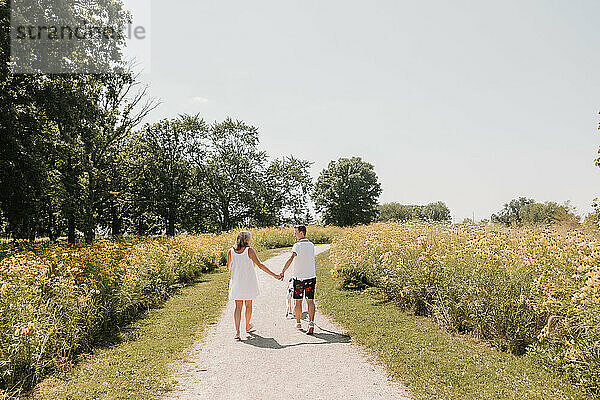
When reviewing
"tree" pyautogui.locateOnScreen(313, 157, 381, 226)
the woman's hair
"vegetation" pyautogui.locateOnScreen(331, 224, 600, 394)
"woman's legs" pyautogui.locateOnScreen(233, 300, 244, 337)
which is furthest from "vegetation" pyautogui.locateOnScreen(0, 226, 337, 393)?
"tree" pyautogui.locateOnScreen(313, 157, 381, 226)

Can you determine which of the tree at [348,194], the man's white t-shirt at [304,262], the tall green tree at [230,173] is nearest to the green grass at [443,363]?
the man's white t-shirt at [304,262]

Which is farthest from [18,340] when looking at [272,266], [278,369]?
[272,266]

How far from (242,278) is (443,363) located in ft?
12.0

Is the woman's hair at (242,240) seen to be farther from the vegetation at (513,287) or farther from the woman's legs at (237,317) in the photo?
the vegetation at (513,287)

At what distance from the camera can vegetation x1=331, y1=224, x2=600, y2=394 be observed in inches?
206

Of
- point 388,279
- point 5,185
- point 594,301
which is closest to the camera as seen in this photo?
point 594,301

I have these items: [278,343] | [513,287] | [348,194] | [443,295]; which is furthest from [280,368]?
[348,194]

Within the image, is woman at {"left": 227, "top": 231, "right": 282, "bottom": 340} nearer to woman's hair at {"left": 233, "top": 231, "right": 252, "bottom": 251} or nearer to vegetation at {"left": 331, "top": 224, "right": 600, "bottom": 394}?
woman's hair at {"left": 233, "top": 231, "right": 252, "bottom": 251}

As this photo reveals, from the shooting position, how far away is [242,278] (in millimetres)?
7812

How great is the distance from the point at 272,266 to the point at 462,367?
12.4 m

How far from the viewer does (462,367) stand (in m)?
5.98

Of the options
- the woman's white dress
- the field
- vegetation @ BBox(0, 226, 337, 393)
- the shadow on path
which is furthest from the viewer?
the woman's white dress

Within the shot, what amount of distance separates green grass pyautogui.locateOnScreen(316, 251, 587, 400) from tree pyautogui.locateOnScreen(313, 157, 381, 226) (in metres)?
49.8

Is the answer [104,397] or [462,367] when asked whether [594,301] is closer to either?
[462,367]
